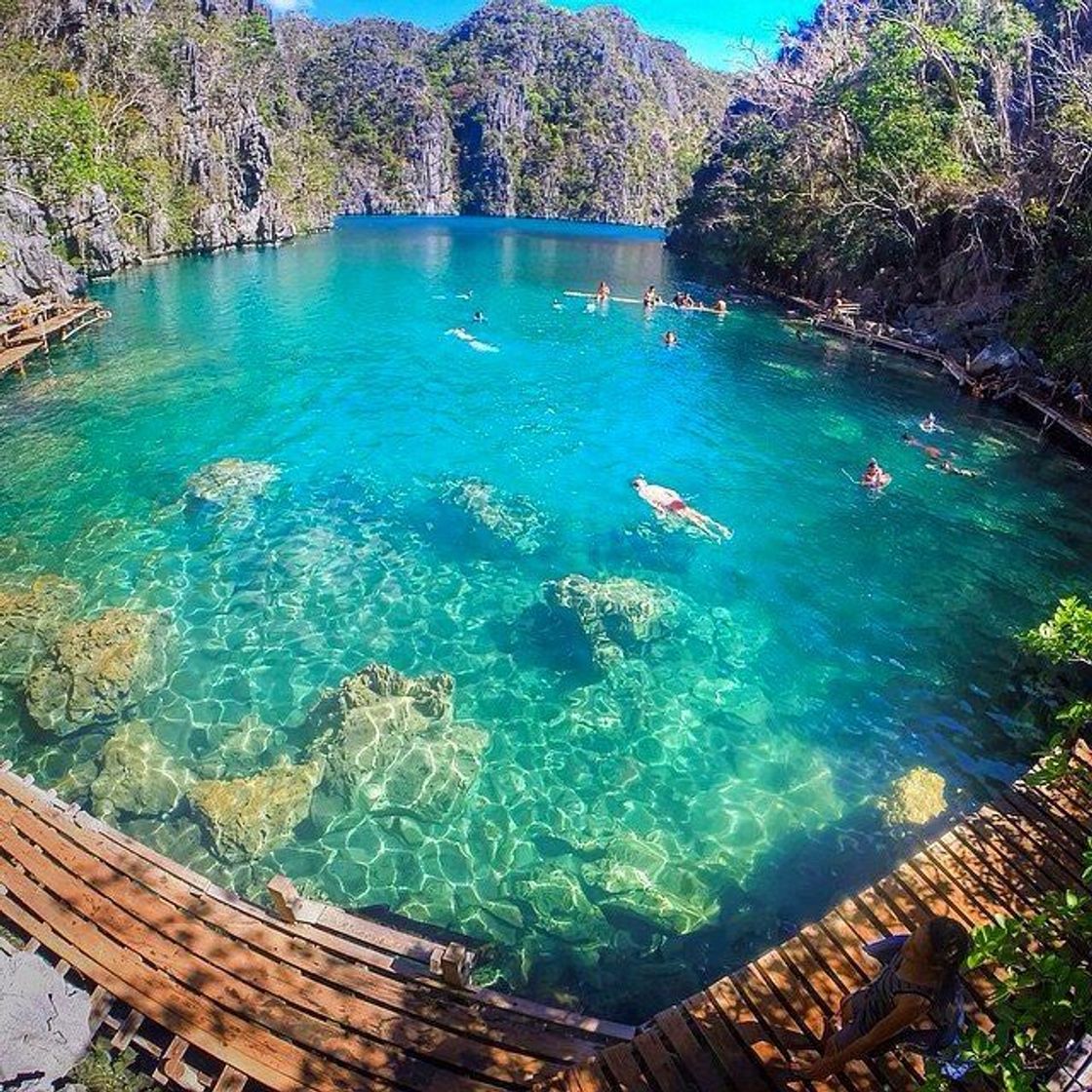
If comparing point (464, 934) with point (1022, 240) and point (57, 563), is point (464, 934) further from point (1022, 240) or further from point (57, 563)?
point (1022, 240)

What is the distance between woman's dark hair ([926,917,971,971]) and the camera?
15.4 feet

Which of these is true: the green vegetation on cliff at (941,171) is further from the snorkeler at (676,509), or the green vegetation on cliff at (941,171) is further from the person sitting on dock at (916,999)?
the person sitting on dock at (916,999)

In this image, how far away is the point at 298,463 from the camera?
24469mm

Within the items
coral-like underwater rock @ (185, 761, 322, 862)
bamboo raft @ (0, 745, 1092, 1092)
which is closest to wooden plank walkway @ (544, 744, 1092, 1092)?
bamboo raft @ (0, 745, 1092, 1092)

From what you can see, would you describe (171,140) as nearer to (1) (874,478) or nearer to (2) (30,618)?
(2) (30,618)

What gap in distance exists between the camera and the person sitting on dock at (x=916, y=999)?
4711 millimetres

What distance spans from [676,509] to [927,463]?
40.0 ft

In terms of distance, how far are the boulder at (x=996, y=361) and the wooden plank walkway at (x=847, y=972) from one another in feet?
110

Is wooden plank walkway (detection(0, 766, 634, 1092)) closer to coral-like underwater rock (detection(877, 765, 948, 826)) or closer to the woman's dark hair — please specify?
the woman's dark hair

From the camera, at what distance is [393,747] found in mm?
12375

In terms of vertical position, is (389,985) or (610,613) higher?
(610,613)

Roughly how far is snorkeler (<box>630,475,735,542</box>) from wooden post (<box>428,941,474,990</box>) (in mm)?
15193

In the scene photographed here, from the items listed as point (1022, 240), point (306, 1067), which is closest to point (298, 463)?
point (306, 1067)

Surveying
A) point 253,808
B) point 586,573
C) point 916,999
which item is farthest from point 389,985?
point 586,573
